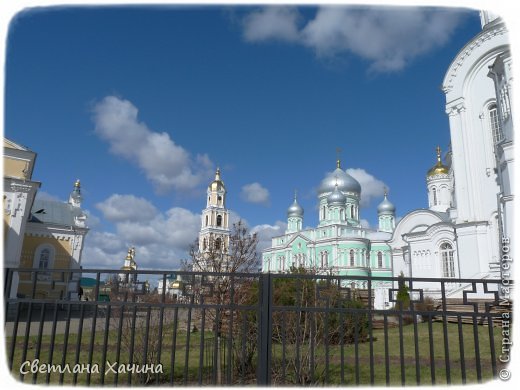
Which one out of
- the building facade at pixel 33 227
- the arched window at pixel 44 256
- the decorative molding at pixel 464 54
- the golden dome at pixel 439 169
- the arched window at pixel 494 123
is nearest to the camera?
the building facade at pixel 33 227

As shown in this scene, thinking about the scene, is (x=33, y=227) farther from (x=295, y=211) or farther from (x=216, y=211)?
(x=295, y=211)

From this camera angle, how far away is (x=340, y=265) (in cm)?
3906

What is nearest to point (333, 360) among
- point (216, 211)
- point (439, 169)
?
point (439, 169)

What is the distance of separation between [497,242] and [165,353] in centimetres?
1488

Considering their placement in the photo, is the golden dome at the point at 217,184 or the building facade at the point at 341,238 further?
the golden dome at the point at 217,184

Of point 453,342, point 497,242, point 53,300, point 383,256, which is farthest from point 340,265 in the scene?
point 53,300

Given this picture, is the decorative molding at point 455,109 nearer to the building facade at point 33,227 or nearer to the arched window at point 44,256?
the building facade at point 33,227

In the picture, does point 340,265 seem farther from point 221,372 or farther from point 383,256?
point 221,372

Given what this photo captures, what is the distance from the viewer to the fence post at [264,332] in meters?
3.42

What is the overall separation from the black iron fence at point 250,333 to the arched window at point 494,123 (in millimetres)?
10945

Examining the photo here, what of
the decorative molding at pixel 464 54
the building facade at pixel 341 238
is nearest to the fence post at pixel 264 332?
the decorative molding at pixel 464 54

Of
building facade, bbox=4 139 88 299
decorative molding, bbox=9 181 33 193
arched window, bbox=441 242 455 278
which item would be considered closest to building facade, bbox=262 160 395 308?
arched window, bbox=441 242 455 278

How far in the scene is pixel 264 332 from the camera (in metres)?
3.51

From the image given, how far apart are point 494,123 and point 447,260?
25.1ft
